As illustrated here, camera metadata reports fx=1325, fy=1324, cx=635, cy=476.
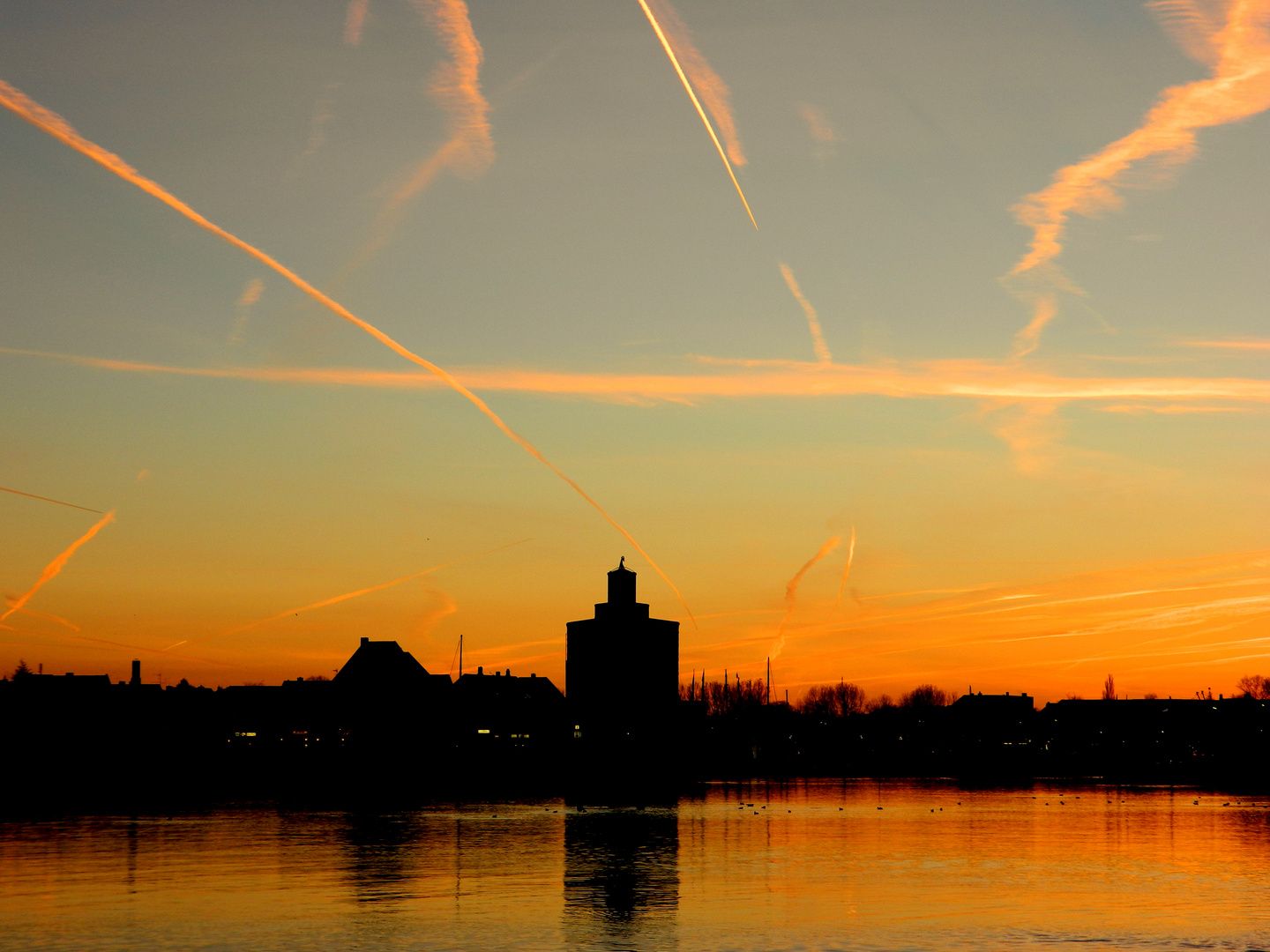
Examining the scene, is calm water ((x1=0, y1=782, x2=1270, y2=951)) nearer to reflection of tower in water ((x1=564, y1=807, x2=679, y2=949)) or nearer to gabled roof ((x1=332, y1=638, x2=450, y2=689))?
reflection of tower in water ((x1=564, y1=807, x2=679, y2=949))

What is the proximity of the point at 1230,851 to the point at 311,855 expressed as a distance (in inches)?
1263

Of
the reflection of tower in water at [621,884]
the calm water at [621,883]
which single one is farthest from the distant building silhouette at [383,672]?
the reflection of tower in water at [621,884]

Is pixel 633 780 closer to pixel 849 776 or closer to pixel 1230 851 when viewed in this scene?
pixel 849 776

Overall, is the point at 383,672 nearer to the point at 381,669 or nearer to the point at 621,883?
the point at 381,669

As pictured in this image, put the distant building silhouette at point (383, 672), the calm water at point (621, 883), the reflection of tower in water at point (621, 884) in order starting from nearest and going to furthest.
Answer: the reflection of tower in water at point (621, 884), the calm water at point (621, 883), the distant building silhouette at point (383, 672)

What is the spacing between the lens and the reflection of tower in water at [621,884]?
1028 inches

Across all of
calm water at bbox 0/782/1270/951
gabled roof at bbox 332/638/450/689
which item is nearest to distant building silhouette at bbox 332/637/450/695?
gabled roof at bbox 332/638/450/689

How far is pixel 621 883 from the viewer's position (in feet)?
115

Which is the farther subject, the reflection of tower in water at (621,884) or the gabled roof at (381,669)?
the gabled roof at (381,669)

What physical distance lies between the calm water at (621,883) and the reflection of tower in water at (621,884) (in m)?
0.13

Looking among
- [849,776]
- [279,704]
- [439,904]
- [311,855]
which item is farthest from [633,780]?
[439,904]

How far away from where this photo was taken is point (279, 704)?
170 metres

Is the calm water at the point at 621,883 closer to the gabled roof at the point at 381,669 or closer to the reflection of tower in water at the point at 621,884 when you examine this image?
the reflection of tower in water at the point at 621,884

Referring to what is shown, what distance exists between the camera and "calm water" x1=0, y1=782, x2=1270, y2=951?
26344 mm
